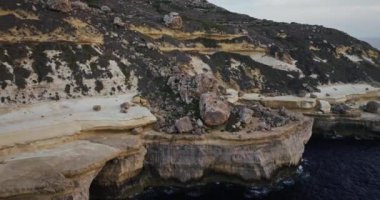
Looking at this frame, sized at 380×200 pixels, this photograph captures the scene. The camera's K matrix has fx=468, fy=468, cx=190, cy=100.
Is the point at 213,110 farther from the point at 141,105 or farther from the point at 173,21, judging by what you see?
the point at 173,21

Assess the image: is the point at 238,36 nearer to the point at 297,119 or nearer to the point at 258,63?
the point at 258,63

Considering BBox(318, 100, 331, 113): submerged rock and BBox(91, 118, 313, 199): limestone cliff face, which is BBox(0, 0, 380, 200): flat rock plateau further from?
BBox(318, 100, 331, 113): submerged rock

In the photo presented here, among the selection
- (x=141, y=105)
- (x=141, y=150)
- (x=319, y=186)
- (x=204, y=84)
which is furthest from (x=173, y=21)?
(x=319, y=186)

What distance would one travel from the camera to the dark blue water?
181 ft

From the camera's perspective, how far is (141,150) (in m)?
54.7

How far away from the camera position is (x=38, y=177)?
41.5m

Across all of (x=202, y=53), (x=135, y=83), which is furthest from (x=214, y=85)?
(x=202, y=53)

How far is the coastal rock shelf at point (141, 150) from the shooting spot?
157 feet

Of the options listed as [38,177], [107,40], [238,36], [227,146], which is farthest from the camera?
[238,36]

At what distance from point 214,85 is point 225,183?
1640 cm

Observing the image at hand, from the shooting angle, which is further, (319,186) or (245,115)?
(245,115)

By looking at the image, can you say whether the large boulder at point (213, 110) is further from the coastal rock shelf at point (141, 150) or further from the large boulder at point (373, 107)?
the large boulder at point (373, 107)

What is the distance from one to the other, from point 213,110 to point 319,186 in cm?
1633

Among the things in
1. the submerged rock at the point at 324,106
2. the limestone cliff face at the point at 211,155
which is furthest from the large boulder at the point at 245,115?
the submerged rock at the point at 324,106
